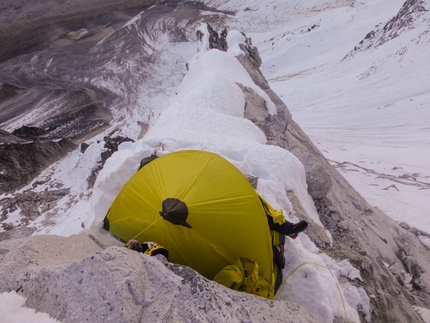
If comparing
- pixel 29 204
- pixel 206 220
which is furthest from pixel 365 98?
pixel 206 220

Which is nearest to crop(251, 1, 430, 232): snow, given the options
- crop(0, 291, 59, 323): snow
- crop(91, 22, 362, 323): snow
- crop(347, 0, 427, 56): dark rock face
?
crop(347, 0, 427, 56): dark rock face

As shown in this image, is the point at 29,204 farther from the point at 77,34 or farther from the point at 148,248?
the point at 77,34

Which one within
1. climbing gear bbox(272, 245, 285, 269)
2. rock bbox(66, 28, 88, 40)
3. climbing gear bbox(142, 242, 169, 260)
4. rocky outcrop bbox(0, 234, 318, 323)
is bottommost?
climbing gear bbox(272, 245, 285, 269)

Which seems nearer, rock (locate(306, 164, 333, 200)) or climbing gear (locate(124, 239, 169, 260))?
climbing gear (locate(124, 239, 169, 260))

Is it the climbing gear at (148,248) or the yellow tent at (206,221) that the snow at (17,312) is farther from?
the yellow tent at (206,221)

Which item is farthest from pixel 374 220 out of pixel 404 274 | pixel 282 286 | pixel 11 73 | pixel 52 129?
pixel 11 73

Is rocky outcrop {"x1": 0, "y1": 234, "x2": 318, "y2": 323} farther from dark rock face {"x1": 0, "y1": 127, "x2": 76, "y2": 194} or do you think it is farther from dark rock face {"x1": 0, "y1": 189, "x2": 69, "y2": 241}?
dark rock face {"x1": 0, "y1": 127, "x2": 76, "y2": 194}

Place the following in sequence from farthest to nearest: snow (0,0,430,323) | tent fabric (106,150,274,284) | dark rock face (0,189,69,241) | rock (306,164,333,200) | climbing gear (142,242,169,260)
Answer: dark rock face (0,189,69,241), rock (306,164,333,200), snow (0,0,430,323), tent fabric (106,150,274,284), climbing gear (142,242,169,260)

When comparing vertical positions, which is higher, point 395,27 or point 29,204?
point 395,27
